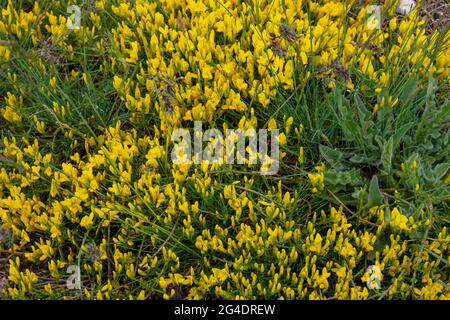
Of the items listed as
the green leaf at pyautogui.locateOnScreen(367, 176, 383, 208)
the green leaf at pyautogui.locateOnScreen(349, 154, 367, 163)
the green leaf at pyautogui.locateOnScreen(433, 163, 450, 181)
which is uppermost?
the green leaf at pyautogui.locateOnScreen(349, 154, 367, 163)

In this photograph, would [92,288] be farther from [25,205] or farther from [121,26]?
[121,26]

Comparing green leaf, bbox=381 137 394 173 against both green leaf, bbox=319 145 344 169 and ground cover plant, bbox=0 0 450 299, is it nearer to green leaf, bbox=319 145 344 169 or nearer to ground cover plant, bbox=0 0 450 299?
ground cover plant, bbox=0 0 450 299

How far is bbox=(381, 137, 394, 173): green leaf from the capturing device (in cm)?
279

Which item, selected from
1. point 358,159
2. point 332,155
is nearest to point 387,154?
point 358,159

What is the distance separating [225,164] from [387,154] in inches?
30.5

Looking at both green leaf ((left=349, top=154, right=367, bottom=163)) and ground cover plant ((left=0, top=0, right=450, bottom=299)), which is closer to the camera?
ground cover plant ((left=0, top=0, right=450, bottom=299))

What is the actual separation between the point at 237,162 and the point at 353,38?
1.07 meters

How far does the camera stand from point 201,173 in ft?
9.58

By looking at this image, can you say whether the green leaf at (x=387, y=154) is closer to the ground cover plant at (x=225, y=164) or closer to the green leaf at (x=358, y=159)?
the ground cover plant at (x=225, y=164)

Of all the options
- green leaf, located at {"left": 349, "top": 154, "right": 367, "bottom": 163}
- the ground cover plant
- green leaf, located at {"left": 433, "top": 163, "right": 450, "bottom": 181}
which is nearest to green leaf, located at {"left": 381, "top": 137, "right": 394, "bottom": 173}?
the ground cover plant

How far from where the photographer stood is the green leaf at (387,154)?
2793 millimetres

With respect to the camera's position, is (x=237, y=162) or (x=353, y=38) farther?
(x=353, y=38)

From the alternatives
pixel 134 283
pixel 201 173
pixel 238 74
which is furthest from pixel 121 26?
pixel 134 283

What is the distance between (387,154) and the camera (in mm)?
2805
